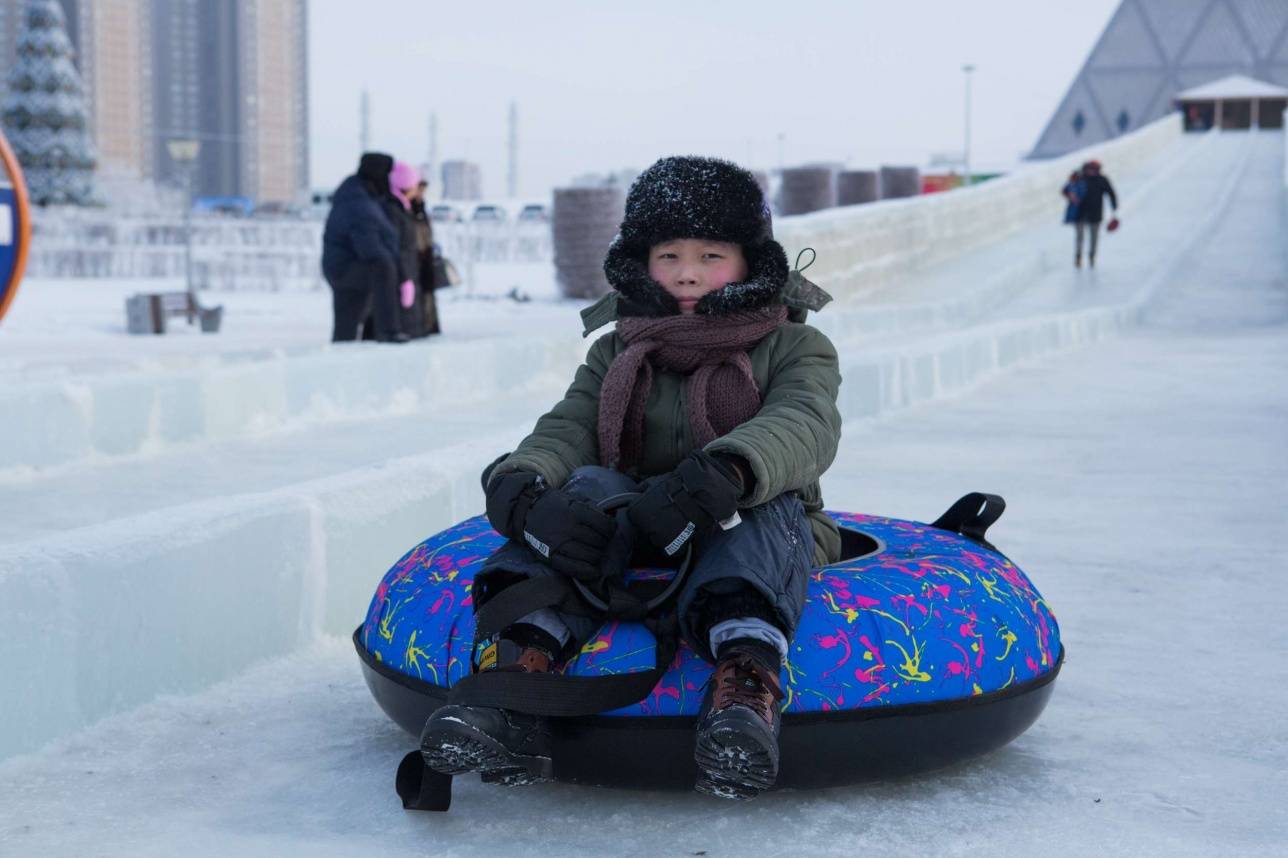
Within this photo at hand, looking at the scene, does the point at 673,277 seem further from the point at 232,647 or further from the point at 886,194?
the point at 886,194

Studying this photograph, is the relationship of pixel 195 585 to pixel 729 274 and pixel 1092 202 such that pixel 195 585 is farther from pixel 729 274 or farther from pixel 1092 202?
pixel 1092 202

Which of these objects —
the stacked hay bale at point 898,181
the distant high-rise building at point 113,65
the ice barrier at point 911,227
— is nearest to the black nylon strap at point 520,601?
the ice barrier at point 911,227

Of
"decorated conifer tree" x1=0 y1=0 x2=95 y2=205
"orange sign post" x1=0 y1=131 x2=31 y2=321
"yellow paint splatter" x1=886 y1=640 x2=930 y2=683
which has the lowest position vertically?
"yellow paint splatter" x1=886 y1=640 x2=930 y2=683

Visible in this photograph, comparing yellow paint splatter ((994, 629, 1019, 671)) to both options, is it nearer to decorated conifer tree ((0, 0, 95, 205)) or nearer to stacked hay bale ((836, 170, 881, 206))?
stacked hay bale ((836, 170, 881, 206))

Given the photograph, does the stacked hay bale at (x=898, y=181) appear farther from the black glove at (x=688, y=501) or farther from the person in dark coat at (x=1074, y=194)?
the black glove at (x=688, y=501)

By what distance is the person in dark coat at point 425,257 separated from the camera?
10.7 meters

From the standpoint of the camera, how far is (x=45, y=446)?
6441 millimetres

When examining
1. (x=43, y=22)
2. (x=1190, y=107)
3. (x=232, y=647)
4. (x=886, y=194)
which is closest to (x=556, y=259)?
(x=886, y=194)

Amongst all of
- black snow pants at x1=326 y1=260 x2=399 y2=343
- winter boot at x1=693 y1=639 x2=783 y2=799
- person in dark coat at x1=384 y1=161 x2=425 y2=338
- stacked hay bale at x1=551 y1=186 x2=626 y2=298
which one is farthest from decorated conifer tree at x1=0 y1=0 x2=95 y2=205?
winter boot at x1=693 y1=639 x2=783 y2=799

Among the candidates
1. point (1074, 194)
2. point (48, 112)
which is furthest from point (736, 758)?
point (48, 112)

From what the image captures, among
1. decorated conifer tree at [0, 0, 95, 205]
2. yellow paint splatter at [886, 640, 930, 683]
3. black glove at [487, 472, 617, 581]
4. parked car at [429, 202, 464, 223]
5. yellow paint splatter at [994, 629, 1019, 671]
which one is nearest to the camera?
black glove at [487, 472, 617, 581]

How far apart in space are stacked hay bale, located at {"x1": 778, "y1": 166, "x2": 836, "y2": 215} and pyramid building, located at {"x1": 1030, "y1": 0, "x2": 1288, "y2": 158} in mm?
67887

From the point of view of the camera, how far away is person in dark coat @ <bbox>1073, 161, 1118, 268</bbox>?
19.3 m

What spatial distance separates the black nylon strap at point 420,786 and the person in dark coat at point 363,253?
736cm
